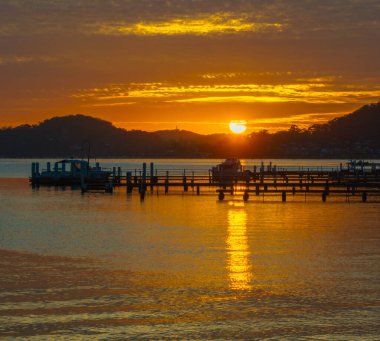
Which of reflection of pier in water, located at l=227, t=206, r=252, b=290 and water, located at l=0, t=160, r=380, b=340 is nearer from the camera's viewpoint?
water, located at l=0, t=160, r=380, b=340

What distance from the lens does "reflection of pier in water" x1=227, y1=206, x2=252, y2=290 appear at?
22281mm

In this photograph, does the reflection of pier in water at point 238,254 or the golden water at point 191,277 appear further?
the reflection of pier in water at point 238,254

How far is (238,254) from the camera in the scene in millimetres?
28547

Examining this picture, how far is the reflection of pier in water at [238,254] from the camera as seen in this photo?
22.3 meters

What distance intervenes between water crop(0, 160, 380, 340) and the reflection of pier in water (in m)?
0.04

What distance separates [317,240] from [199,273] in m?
11.4

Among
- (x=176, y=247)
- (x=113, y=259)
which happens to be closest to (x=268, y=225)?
(x=176, y=247)

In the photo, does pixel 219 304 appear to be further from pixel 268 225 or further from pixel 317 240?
pixel 268 225

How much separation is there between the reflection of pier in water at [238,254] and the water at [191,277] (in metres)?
0.04

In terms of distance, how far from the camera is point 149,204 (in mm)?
58812

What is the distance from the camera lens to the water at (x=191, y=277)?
1639 cm

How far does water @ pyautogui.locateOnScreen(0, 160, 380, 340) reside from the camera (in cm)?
1639

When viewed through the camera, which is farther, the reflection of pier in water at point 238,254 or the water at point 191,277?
the reflection of pier in water at point 238,254

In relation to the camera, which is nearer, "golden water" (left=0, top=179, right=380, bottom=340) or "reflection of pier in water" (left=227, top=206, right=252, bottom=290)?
"golden water" (left=0, top=179, right=380, bottom=340)
